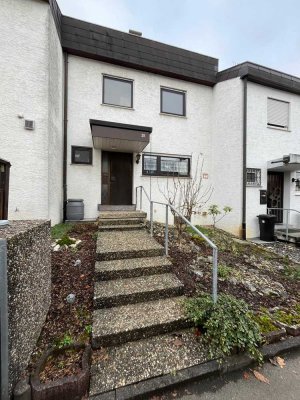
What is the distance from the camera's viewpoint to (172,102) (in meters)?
8.42

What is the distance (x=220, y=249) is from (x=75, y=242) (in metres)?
3.61

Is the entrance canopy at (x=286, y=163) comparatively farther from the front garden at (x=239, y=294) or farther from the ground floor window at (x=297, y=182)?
the front garden at (x=239, y=294)

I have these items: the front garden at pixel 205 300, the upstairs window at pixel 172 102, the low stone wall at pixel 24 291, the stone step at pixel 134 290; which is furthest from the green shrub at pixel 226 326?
the upstairs window at pixel 172 102

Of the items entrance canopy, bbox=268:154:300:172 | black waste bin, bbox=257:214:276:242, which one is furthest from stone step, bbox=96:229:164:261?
entrance canopy, bbox=268:154:300:172

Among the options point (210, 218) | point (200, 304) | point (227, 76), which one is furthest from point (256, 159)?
point (200, 304)

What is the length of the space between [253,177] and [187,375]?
7.52 m

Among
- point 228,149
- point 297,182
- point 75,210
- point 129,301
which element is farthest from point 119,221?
point 297,182

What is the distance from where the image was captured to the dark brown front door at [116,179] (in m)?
7.57

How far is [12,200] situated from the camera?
527cm

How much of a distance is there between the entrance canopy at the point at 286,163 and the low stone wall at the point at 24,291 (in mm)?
8025

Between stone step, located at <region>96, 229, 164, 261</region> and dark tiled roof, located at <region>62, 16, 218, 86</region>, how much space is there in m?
6.52

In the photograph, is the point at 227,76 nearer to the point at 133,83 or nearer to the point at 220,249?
the point at 133,83

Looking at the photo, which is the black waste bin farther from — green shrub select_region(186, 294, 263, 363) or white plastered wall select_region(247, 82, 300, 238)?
green shrub select_region(186, 294, 263, 363)

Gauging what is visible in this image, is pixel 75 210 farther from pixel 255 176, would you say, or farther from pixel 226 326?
pixel 255 176
